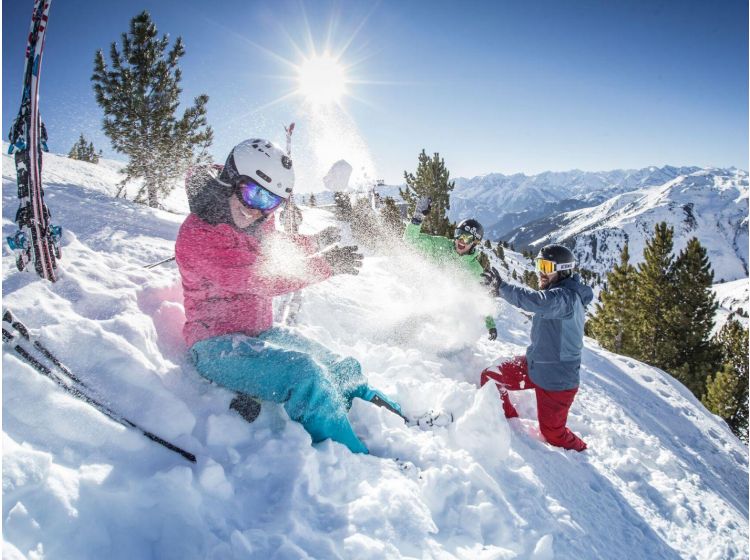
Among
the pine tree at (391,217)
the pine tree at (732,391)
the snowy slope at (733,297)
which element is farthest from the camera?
the snowy slope at (733,297)

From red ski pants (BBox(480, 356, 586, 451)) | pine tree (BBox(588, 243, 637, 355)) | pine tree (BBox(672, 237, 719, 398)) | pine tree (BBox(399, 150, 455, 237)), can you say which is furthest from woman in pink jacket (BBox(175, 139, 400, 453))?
pine tree (BBox(672, 237, 719, 398))

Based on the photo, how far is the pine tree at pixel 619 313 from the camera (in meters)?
25.8

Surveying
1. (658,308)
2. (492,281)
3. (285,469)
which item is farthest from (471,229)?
(658,308)

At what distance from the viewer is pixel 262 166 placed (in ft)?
10.9

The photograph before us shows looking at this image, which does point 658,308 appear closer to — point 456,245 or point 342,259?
point 456,245

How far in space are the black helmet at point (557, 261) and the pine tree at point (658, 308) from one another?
24.8 meters

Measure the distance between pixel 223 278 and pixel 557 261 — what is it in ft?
13.1

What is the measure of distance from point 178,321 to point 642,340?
28944mm

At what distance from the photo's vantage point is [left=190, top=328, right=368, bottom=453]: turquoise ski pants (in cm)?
291

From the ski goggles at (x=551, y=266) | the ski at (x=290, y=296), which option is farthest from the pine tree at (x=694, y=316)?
the ski at (x=290, y=296)

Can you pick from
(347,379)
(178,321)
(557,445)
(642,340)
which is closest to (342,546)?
(347,379)

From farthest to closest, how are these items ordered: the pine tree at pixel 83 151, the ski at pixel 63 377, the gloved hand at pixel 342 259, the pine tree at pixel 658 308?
the pine tree at pixel 83 151
the pine tree at pixel 658 308
the gloved hand at pixel 342 259
the ski at pixel 63 377

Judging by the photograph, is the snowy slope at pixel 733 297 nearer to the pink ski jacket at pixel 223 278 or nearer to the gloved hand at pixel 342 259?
the gloved hand at pixel 342 259

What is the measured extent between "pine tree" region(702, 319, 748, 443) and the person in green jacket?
24.6 metres
